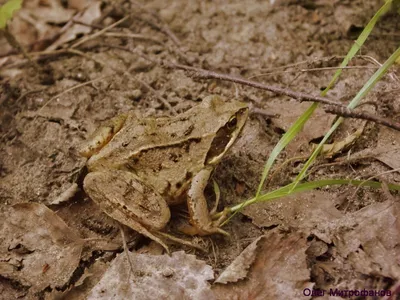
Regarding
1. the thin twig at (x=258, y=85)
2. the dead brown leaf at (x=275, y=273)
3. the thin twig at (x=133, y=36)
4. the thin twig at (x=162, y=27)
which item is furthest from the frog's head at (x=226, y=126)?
the thin twig at (x=133, y=36)

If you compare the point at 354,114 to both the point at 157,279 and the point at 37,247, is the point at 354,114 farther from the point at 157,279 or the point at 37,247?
the point at 37,247

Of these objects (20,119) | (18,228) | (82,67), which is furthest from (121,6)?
(18,228)

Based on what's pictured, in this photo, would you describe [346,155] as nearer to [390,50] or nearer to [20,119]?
[390,50]

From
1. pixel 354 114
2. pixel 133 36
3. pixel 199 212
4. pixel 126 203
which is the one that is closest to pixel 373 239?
pixel 354 114

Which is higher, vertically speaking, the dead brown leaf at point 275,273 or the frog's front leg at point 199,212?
the frog's front leg at point 199,212

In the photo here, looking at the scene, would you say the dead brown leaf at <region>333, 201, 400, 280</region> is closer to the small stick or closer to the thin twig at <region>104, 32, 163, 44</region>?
the small stick

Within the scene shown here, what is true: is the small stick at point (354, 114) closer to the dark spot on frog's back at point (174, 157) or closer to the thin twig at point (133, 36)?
the dark spot on frog's back at point (174, 157)
